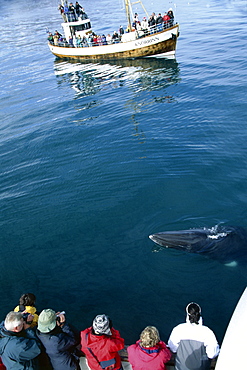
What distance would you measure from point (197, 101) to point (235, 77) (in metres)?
6.69

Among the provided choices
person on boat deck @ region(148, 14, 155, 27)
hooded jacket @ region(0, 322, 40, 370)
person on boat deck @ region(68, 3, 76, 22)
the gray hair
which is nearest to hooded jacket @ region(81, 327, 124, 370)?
hooded jacket @ region(0, 322, 40, 370)

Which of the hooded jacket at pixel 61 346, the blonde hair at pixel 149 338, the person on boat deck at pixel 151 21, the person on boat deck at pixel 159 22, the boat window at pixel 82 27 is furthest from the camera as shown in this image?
the boat window at pixel 82 27

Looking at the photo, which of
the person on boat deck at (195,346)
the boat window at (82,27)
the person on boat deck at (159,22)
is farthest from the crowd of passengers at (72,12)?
the person on boat deck at (195,346)

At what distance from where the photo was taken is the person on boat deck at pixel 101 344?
20.9ft

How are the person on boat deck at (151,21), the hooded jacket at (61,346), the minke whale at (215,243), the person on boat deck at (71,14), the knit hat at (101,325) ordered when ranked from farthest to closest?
1. the person on boat deck at (71,14)
2. the person on boat deck at (151,21)
3. the minke whale at (215,243)
4. the hooded jacket at (61,346)
5. the knit hat at (101,325)

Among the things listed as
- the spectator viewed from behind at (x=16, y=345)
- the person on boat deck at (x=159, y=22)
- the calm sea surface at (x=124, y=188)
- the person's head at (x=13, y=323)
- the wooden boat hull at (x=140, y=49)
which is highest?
the person on boat deck at (x=159, y=22)

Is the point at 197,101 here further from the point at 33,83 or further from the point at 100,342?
the point at 100,342

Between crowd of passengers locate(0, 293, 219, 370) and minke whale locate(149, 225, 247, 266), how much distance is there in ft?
17.9

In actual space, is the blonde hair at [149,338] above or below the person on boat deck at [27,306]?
above

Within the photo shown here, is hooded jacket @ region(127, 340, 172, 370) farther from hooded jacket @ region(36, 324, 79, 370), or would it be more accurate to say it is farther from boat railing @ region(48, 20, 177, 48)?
boat railing @ region(48, 20, 177, 48)

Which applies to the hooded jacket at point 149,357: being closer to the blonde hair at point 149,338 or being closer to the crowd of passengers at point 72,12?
the blonde hair at point 149,338

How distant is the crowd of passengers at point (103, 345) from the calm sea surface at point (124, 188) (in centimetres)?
351

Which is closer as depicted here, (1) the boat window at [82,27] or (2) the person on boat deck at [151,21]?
(2) the person on boat deck at [151,21]

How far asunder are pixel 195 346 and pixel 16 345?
3487mm
